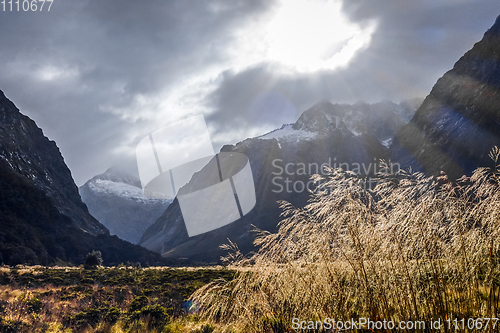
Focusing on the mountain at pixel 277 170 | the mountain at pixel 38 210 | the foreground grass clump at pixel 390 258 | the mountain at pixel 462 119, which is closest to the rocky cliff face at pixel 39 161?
the mountain at pixel 38 210

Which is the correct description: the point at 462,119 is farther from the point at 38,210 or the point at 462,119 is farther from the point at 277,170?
the point at 38,210

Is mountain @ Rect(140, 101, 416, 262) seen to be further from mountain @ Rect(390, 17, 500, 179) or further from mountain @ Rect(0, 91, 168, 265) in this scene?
mountain @ Rect(0, 91, 168, 265)

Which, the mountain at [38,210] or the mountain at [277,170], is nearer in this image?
the mountain at [38,210]

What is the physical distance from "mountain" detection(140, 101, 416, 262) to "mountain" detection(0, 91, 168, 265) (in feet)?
142

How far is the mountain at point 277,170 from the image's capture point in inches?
4968

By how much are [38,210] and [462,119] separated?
422 feet

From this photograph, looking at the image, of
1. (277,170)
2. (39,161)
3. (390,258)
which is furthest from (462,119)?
(39,161)

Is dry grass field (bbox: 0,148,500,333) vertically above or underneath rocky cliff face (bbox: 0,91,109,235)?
underneath

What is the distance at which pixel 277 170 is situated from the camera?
154m

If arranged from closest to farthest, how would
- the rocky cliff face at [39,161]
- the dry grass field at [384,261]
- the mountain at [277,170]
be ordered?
1. the dry grass field at [384,261]
2. the rocky cliff face at [39,161]
3. the mountain at [277,170]

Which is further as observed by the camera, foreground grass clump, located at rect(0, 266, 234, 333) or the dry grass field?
foreground grass clump, located at rect(0, 266, 234, 333)

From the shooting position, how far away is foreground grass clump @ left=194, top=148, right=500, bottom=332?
3.95 m

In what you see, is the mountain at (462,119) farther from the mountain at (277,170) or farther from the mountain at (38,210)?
the mountain at (38,210)

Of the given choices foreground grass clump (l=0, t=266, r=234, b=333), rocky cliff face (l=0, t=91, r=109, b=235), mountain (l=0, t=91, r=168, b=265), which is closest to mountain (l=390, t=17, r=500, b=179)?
foreground grass clump (l=0, t=266, r=234, b=333)
